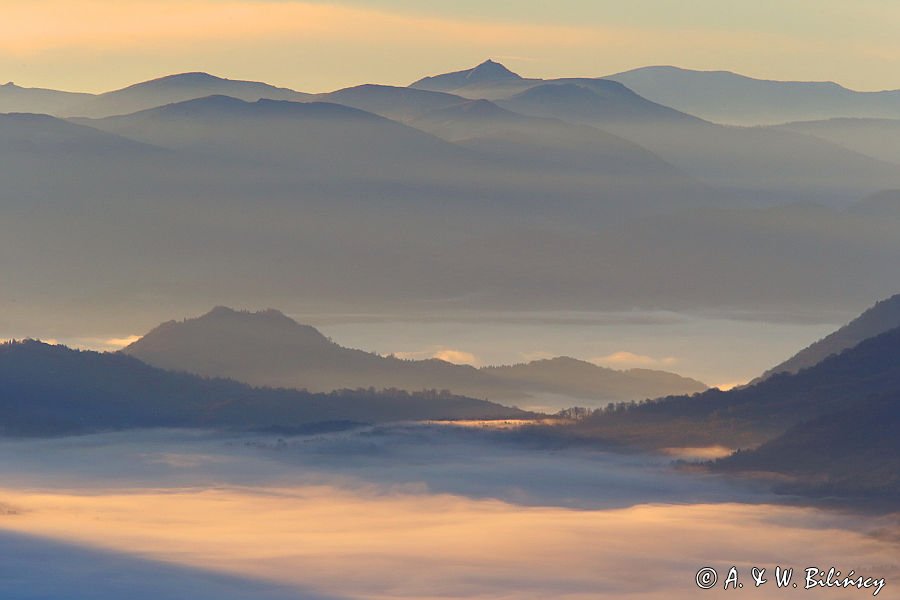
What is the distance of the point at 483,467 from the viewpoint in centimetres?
18500

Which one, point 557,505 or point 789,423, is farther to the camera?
point 789,423

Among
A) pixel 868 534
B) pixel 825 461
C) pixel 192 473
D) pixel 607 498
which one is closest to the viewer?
pixel 868 534

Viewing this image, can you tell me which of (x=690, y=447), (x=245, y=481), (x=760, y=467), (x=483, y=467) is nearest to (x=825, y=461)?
(x=760, y=467)

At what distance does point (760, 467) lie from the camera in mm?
177250

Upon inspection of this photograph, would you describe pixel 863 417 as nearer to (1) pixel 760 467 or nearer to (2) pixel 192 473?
(1) pixel 760 467

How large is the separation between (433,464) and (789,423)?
120 feet

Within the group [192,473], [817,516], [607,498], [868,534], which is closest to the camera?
[868,534]

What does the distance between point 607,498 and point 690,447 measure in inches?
1243

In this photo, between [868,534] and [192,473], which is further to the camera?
[192,473]

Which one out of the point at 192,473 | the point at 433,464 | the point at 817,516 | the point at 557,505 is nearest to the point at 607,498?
the point at 557,505

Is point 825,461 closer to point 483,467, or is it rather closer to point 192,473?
point 483,467

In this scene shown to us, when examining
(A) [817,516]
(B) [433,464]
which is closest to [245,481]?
(B) [433,464]

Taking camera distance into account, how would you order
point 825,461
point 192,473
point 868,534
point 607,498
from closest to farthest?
1. point 868,534
2. point 607,498
3. point 825,461
4. point 192,473

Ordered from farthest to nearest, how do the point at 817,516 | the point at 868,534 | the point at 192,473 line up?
the point at 192,473, the point at 817,516, the point at 868,534
